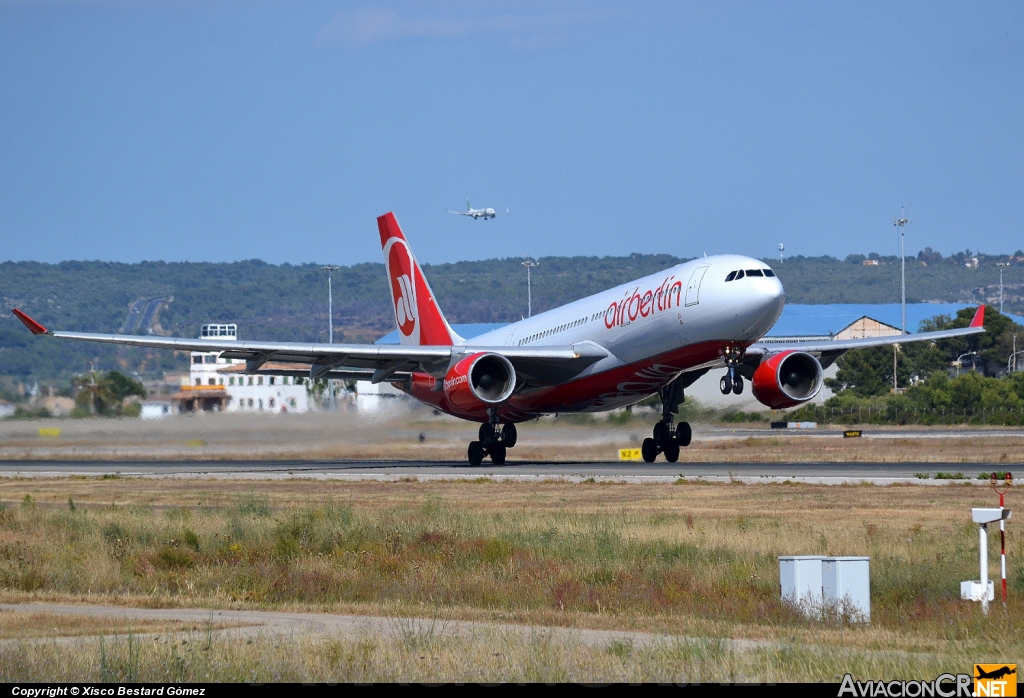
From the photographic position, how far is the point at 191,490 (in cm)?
3247

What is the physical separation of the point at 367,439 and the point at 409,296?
711 cm

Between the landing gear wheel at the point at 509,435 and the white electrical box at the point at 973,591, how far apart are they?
27.4 meters

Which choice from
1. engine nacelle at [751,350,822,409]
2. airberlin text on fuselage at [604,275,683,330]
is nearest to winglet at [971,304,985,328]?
engine nacelle at [751,350,822,409]

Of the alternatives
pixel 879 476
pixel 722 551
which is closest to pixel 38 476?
pixel 879 476

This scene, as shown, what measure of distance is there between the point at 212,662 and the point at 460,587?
6084mm

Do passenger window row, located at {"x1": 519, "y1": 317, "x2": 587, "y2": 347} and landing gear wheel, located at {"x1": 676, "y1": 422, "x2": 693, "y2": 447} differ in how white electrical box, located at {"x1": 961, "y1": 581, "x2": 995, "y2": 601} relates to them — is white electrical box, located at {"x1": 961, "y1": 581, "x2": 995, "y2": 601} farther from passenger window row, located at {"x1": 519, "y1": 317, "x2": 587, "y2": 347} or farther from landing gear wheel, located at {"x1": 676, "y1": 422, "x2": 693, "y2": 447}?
landing gear wheel, located at {"x1": 676, "y1": 422, "x2": 693, "y2": 447}

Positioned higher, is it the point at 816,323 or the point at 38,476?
the point at 816,323

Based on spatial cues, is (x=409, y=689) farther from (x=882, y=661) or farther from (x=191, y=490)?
(x=191, y=490)

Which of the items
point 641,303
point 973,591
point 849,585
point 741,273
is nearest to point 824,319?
point 641,303

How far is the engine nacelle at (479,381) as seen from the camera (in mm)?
38469

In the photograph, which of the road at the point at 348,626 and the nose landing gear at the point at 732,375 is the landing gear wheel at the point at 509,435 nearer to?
the nose landing gear at the point at 732,375

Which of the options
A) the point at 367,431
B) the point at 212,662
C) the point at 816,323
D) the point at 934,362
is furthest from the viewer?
the point at 816,323

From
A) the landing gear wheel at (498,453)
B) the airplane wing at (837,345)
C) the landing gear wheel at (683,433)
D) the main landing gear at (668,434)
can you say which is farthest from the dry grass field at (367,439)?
the airplane wing at (837,345)

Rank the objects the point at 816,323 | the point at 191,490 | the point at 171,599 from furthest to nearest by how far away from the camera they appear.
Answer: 1. the point at 816,323
2. the point at 191,490
3. the point at 171,599
